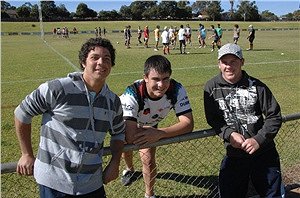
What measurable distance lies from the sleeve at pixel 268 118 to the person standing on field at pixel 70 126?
1.30 metres

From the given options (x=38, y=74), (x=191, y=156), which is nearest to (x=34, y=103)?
(x=191, y=156)

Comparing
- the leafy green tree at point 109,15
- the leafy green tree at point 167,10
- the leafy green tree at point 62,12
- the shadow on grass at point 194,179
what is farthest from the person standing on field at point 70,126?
the leafy green tree at point 167,10

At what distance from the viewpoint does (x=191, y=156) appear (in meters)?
5.64

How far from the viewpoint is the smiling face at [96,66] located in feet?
8.02

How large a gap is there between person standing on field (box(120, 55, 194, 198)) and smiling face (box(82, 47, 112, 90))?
1.96ft

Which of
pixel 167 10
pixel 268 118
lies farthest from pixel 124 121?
pixel 167 10

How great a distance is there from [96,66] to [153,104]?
3.29 feet

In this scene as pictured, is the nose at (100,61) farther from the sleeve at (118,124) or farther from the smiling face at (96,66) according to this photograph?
the sleeve at (118,124)

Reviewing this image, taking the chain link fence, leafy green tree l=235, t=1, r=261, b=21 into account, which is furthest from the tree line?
the chain link fence

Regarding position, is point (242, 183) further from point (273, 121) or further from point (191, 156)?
point (191, 156)

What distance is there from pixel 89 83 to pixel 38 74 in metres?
12.6

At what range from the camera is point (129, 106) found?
121 inches

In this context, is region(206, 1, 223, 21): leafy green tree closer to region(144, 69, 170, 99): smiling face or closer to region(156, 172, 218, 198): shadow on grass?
region(156, 172, 218, 198): shadow on grass

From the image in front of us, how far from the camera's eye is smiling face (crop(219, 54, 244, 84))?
3068 mm
